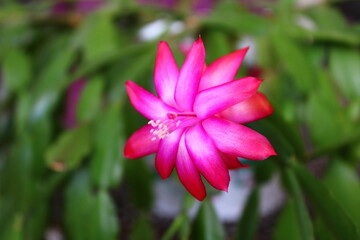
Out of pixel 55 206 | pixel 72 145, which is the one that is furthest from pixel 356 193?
pixel 55 206

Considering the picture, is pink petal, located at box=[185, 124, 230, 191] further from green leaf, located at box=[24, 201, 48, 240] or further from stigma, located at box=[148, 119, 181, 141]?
green leaf, located at box=[24, 201, 48, 240]

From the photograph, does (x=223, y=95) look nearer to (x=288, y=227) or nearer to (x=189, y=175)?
(x=189, y=175)

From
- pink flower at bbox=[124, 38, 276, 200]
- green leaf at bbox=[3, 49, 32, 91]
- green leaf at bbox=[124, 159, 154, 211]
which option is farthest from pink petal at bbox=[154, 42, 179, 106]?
green leaf at bbox=[3, 49, 32, 91]

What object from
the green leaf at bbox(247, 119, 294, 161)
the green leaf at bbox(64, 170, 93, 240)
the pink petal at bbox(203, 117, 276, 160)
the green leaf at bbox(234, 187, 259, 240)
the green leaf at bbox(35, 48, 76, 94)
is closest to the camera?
the pink petal at bbox(203, 117, 276, 160)

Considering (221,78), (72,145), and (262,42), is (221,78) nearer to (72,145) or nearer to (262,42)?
(72,145)

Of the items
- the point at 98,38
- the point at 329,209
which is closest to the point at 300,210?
the point at 329,209

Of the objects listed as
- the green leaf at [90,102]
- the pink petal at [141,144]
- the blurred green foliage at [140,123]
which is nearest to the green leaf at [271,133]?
the blurred green foliage at [140,123]

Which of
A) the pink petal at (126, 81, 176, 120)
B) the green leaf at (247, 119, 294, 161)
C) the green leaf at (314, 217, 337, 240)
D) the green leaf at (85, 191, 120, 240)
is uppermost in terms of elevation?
the pink petal at (126, 81, 176, 120)

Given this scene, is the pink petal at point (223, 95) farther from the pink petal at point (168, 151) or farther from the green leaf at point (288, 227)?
the green leaf at point (288, 227)
